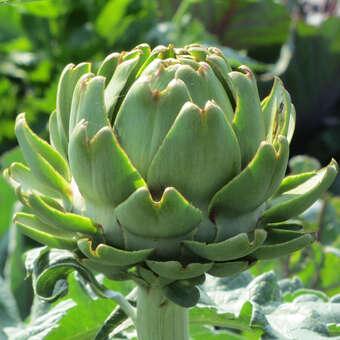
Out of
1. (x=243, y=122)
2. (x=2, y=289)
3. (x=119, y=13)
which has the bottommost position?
(x=2, y=289)

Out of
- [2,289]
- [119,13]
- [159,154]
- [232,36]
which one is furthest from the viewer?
[232,36]

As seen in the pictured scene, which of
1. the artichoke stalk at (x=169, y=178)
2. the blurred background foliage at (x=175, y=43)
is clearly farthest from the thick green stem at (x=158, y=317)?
the blurred background foliage at (x=175, y=43)

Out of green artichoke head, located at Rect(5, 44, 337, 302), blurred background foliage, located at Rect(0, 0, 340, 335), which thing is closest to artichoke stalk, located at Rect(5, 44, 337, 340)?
green artichoke head, located at Rect(5, 44, 337, 302)

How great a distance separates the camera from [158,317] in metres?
0.64

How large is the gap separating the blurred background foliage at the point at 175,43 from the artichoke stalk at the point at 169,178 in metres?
1.14

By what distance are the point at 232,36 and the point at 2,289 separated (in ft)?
5.20

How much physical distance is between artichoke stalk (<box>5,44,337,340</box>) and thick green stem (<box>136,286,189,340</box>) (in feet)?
0.04

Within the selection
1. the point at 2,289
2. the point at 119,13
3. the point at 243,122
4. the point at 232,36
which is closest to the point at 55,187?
the point at 243,122

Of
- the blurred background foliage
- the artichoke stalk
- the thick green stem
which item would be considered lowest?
the blurred background foliage

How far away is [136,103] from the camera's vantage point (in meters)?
0.57

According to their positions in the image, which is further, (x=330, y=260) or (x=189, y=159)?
(x=330, y=260)

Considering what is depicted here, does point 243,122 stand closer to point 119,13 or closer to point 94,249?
point 94,249

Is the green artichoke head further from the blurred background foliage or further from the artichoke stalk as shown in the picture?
the blurred background foliage

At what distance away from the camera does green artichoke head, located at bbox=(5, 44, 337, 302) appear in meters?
0.55
